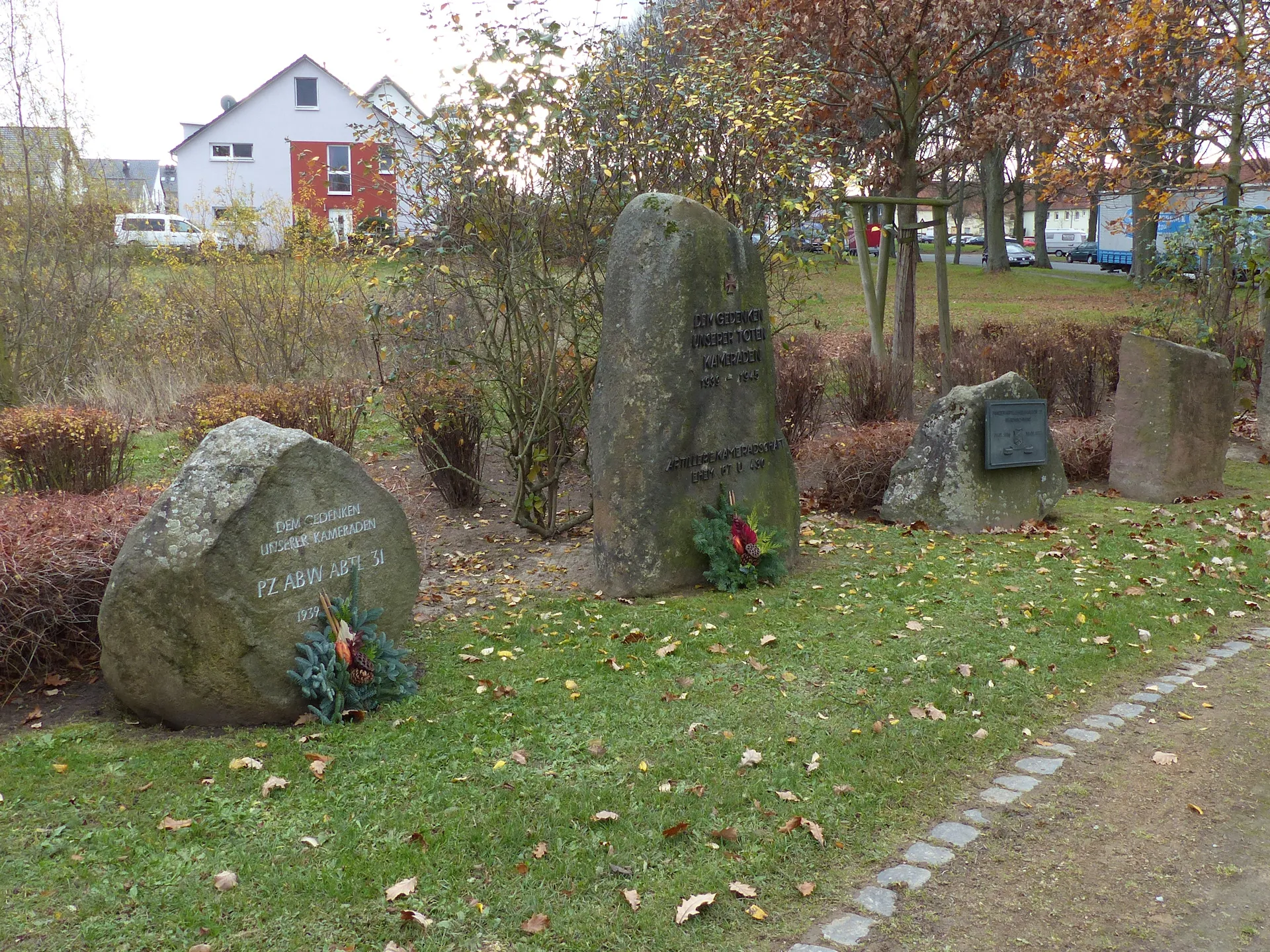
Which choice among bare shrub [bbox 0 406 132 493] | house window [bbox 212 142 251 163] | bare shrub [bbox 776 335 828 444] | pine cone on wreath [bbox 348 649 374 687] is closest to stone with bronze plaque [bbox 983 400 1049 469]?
bare shrub [bbox 776 335 828 444]

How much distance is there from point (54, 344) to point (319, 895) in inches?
465

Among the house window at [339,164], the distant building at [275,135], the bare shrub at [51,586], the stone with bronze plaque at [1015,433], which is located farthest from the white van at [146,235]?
the distant building at [275,135]

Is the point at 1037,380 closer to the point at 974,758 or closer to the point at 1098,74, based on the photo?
the point at 1098,74

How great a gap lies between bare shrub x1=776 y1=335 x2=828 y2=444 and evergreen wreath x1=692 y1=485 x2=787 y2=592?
13.6ft

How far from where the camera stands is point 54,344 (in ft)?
42.4

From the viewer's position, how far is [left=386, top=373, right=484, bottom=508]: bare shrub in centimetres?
909

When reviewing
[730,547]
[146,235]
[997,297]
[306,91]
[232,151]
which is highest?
[306,91]

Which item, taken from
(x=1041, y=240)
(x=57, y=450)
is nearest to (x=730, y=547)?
(x=57, y=450)

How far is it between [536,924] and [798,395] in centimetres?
868

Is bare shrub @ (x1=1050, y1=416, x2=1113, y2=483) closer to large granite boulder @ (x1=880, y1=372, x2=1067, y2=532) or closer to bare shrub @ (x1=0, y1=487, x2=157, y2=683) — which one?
large granite boulder @ (x1=880, y1=372, x2=1067, y2=532)

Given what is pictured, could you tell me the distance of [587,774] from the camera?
171 inches

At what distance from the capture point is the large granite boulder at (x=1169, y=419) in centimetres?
930

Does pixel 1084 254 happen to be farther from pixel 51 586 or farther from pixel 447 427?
pixel 51 586

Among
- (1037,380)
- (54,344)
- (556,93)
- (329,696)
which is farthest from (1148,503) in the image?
(54,344)
